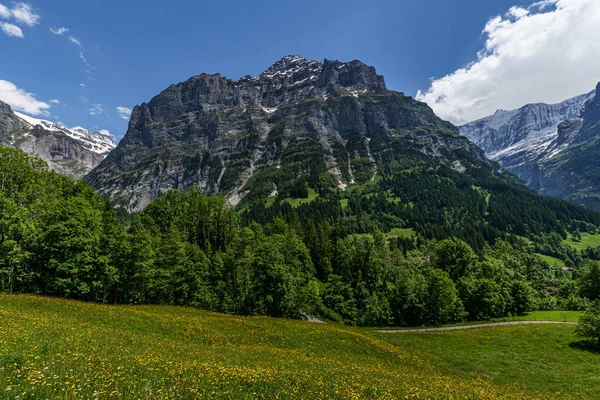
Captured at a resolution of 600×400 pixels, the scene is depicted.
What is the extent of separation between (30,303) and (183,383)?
25.0 m

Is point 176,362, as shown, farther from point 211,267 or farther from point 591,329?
point 591,329

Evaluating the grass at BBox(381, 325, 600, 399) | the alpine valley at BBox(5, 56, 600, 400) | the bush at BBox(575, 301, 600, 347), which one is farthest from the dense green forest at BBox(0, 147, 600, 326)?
the bush at BBox(575, 301, 600, 347)

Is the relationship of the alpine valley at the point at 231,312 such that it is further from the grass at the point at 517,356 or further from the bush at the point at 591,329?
the bush at the point at 591,329

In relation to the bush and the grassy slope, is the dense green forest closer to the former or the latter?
the grassy slope

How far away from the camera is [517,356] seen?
40.5m

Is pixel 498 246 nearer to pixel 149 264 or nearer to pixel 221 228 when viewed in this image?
pixel 221 228

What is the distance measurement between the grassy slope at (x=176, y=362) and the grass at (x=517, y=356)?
2.65 meters

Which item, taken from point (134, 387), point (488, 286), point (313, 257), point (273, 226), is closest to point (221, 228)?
point (273, 226)

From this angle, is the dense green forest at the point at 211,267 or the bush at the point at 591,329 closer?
the dense green forest at the point at 211,267

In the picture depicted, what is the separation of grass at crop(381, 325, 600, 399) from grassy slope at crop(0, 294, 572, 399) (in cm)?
265

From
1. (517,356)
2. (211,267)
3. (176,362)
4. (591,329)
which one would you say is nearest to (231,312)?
(211,267)

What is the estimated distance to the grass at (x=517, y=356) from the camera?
30750mm

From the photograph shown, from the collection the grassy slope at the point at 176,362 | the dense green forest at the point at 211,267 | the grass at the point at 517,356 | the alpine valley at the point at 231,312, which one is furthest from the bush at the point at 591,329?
the dense green forest at the point at 211,267

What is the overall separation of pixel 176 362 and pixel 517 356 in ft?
150
